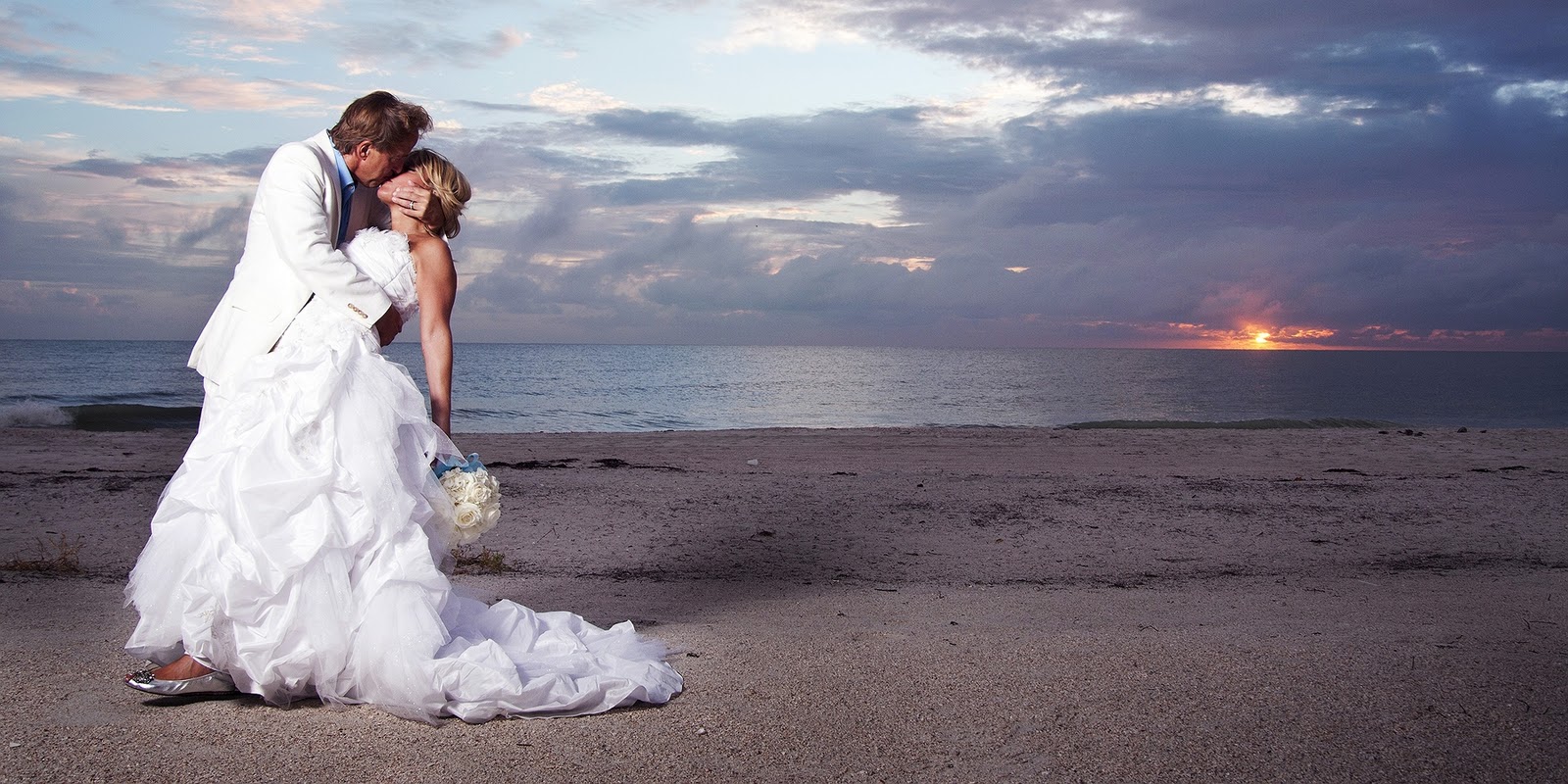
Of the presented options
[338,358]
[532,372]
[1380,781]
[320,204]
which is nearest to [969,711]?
[1380,781]

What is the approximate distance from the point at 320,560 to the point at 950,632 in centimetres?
297

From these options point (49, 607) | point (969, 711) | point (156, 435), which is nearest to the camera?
point (969, 711)

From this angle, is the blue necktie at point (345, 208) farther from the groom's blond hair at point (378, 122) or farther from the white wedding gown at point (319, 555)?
the white wedding gown at point (319, 555)

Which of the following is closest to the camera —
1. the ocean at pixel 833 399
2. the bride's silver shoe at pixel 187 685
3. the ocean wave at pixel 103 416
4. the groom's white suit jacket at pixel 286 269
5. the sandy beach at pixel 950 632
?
the sandy beach at pixel 950 632

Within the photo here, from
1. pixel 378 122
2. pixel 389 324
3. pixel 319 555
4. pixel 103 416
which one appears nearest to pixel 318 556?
pixel 319 555

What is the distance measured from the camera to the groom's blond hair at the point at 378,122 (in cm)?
376

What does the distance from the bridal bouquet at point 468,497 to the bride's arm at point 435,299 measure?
0.18 metres

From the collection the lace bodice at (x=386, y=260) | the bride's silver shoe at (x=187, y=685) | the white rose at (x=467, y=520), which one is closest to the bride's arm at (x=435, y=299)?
the lace bodice at (x=386, y=260)

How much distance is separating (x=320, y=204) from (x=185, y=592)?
140 centimetres

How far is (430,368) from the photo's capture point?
4.11 meters

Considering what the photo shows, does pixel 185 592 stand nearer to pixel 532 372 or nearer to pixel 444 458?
pixel 444 458

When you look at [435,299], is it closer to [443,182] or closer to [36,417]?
[443,182]

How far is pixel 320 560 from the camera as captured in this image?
356cm

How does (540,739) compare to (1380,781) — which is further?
(540,739)
